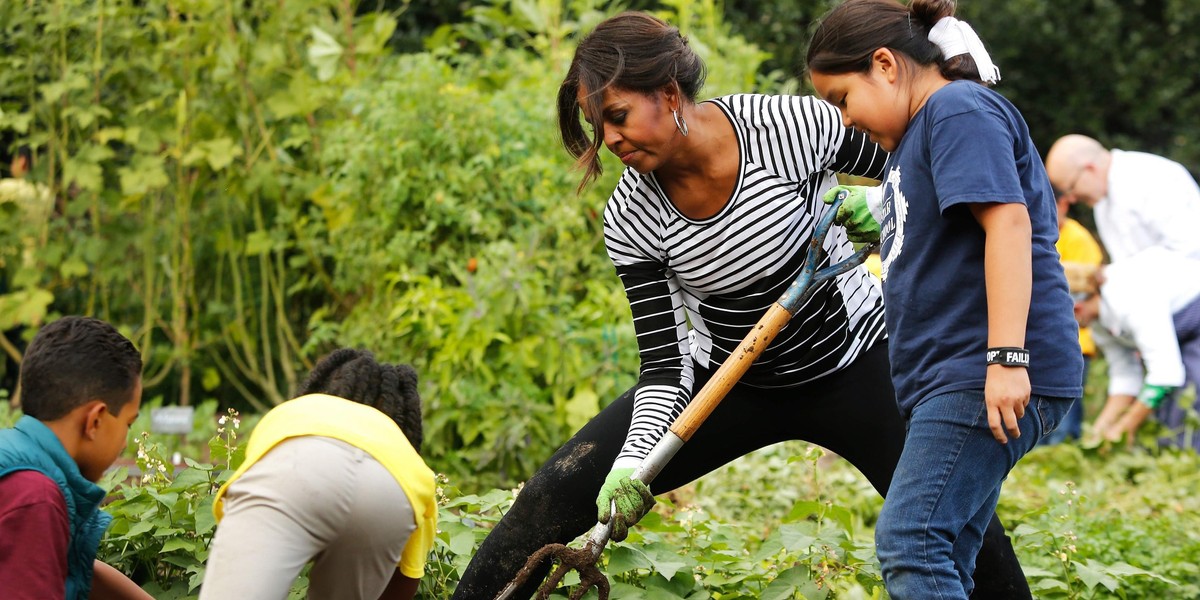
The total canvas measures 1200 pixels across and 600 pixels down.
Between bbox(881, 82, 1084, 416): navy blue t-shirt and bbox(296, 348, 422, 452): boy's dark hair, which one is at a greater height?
bbox(881, 82, 1084, 416): navy blue t-shirt

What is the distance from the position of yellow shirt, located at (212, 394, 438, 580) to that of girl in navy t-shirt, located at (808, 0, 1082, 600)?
798 mm

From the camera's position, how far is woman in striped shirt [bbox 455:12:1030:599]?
2537 millimetres

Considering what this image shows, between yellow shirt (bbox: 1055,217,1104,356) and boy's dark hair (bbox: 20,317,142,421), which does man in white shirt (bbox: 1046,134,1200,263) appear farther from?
boy's dark hair (bbox: 20,317,142,421)

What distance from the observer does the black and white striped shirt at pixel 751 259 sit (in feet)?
8.57

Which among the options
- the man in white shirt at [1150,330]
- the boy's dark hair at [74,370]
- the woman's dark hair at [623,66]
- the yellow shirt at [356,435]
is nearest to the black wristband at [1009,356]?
the woman's dark hair at [623,66]

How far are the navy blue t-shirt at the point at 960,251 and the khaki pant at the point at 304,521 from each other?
94 cm

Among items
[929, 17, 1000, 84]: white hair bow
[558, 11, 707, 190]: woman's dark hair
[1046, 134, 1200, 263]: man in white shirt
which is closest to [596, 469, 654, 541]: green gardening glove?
[558, 11, 707, 190]: woman's dark hair

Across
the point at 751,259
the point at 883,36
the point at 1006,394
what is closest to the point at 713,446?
the point at 751,259

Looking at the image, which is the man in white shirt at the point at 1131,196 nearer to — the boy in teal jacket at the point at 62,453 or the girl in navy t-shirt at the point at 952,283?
the girl in navy t-shirt at the point at 952,283

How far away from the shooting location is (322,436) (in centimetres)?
217

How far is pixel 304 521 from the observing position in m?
2.11

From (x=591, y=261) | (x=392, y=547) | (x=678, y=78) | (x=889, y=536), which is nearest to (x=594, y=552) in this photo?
(x=392, y=547)

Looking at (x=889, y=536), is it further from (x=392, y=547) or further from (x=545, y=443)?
(x=545, y=443)

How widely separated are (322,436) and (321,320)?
3832 millimetres
